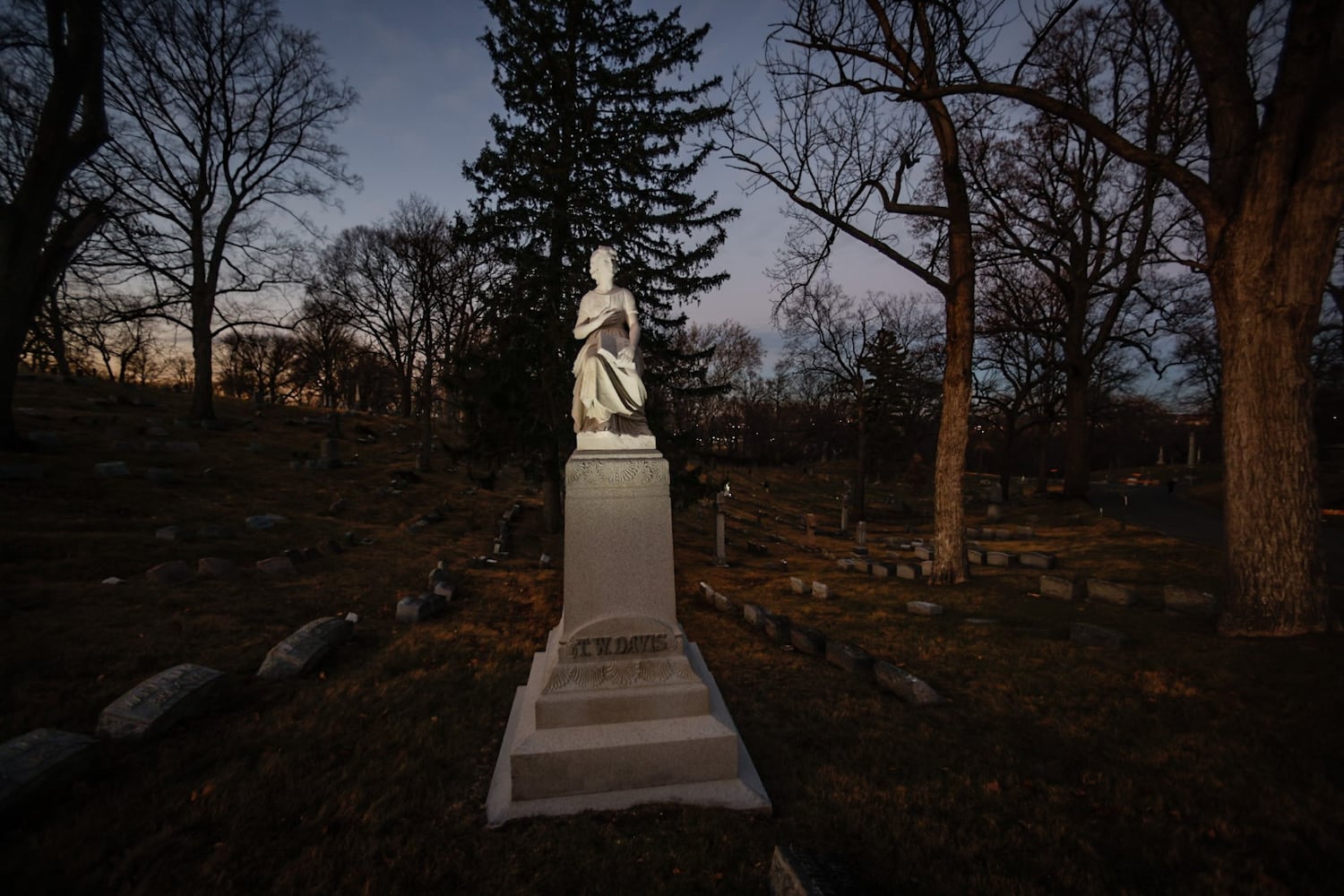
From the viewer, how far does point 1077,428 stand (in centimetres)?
1892

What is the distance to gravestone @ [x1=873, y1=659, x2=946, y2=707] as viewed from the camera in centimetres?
448

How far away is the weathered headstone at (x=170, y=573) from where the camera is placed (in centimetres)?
647

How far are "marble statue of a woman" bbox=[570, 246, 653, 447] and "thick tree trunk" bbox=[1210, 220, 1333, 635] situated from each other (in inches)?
249

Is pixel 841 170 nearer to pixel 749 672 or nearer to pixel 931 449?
pixel 749 672

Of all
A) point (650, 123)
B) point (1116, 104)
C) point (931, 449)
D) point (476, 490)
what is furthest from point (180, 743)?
point (931, 449)

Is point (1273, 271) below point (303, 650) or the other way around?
the other way around

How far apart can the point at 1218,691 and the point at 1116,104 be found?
47.6ft

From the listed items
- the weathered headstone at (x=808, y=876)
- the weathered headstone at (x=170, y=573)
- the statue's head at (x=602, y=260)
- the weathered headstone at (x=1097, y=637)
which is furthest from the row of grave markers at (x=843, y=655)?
the weathered headstone at (x=170, y=573)

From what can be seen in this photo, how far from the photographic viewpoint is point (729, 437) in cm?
4184

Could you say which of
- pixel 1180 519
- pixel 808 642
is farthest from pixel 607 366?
pixel 1180 519

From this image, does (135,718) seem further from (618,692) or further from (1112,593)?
(1112,593)

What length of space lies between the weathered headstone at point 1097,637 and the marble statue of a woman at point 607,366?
555cm

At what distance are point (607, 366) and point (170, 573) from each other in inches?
274

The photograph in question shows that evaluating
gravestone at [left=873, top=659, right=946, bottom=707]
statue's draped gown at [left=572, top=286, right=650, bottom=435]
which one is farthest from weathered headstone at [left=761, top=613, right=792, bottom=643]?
statue's draped gown at [left=572, top=286, right=650, bottom=435]
